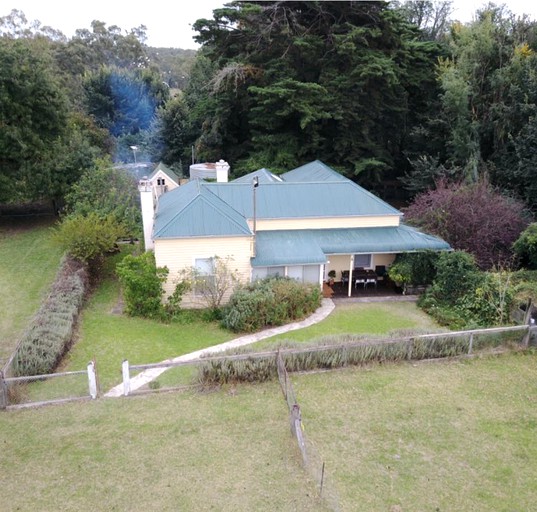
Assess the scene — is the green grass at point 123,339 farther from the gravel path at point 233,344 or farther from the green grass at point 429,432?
the green grass at point 429,432

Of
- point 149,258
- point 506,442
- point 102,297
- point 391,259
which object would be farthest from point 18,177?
point 506,442

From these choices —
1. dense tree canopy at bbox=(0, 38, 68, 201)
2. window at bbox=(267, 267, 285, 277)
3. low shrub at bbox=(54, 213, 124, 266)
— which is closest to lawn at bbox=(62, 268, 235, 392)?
low shrub at bbox=(54, 213, 124, 266)

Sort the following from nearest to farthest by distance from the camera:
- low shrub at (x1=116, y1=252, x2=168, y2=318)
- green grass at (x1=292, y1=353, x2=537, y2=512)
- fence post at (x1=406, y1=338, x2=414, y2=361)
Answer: green grass at (x1=292, y1=353, x2=537, y2=512) → fence post at (x1=406, y1=338, x2=414, y2=361) → low shrub at (x1=116, y1=252, x2=168, y2=318)

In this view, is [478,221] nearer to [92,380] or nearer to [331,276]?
[331,276]

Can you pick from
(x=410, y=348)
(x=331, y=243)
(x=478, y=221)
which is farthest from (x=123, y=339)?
(x=478, y=221)

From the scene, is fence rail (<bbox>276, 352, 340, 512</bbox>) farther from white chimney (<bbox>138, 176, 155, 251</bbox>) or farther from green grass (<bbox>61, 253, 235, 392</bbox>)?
white chimney (<bbox>138, 176, 155, 251</bbox>)
